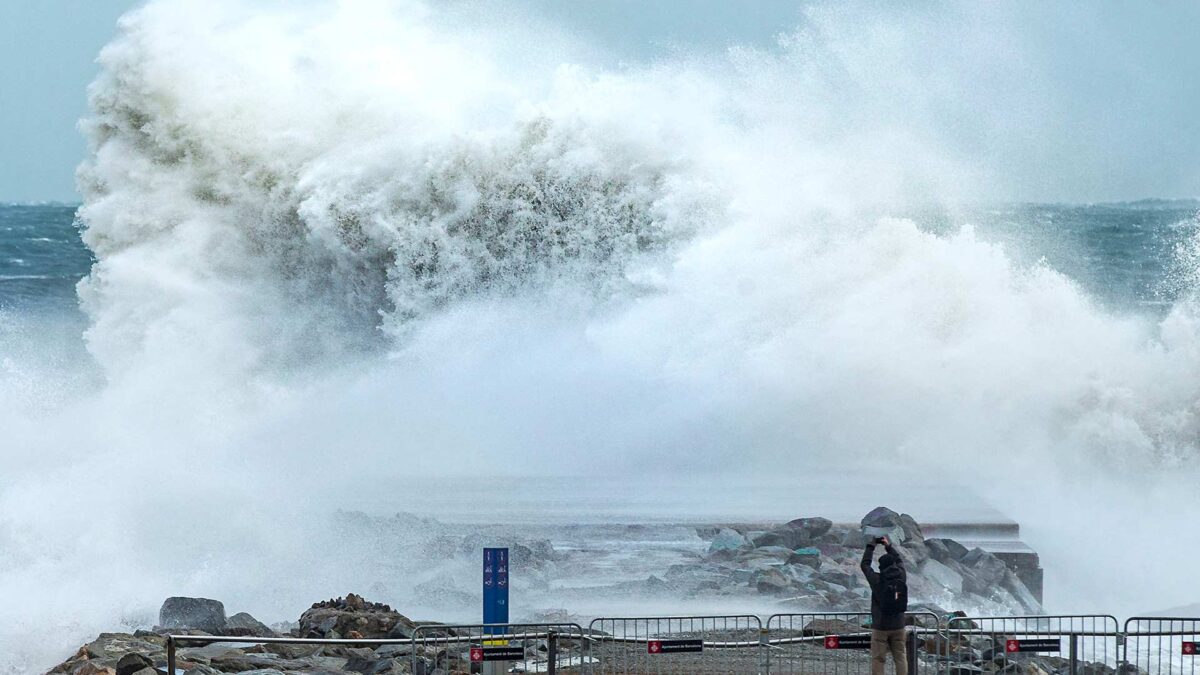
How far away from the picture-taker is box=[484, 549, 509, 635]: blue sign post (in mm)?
12891

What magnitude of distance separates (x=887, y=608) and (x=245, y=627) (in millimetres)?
5862

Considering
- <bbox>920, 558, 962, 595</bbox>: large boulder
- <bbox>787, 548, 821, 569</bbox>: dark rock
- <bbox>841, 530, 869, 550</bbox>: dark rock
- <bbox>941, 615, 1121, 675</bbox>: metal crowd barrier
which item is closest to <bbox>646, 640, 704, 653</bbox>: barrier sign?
<bbox>941, 615, 1121, 675</bbox>: metal crowd barrier

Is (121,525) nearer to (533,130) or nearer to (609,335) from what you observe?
(609,335)

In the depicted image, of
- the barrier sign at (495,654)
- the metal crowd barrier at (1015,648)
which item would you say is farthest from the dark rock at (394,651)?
the metal crowd barrier at (1015,648)

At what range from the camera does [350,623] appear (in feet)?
47.1

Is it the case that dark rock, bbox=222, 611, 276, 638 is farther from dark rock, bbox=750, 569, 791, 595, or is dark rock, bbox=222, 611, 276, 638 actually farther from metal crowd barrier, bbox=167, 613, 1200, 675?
dark rock, bbox=750, 569, 791, 595

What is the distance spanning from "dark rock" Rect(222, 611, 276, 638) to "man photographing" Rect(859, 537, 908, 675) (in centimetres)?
510

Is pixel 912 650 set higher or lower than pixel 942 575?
lower

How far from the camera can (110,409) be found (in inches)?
886

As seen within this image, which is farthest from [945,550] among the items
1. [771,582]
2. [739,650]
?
[739,650]

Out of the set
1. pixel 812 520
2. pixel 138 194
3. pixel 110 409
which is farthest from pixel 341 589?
pixel 138 194

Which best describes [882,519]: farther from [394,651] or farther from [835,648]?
[394,651]

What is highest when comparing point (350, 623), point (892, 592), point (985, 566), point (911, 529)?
point (911, 529)

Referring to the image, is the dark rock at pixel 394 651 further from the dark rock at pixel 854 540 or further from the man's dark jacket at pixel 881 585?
the dark rock at pixel 854 540
